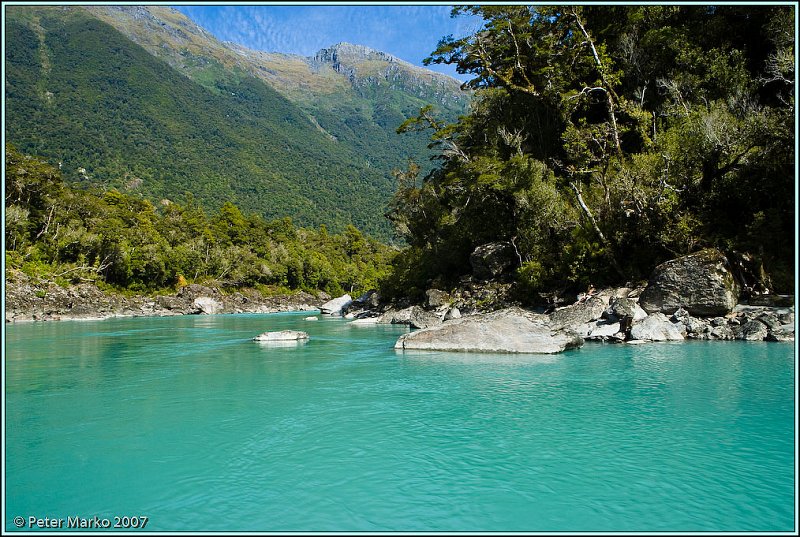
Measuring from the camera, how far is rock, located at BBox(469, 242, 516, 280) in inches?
1315

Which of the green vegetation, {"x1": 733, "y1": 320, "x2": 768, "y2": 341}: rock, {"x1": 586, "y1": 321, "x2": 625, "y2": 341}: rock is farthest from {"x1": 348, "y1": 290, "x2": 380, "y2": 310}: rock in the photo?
{"x1": 733, "y1": 320, "x2": 768, "y2": 341}: rock

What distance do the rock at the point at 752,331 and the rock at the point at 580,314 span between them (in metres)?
5.38

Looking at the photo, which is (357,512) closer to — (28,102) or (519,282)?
(519,282)

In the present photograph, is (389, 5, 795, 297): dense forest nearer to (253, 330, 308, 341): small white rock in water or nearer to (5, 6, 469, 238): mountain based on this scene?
(253, 330, 308, 341): small white rock in water

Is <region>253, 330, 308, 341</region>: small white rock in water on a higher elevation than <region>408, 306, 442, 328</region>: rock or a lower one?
lower

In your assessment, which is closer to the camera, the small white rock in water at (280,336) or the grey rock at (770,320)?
the grey rock at (770,320)

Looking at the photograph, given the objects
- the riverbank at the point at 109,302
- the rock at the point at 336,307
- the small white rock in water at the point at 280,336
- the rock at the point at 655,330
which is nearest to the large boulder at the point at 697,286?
the rock at the point at 655,330

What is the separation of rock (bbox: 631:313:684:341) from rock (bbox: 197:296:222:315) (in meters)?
58.8

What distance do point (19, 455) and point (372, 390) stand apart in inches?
283

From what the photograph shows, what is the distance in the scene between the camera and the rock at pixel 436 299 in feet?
115

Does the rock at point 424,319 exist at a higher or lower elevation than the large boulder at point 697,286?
lower

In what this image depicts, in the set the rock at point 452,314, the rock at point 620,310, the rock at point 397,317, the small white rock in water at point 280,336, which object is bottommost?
the small white rock in water at point 280,336

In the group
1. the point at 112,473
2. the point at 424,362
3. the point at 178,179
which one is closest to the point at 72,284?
the point at 424,362

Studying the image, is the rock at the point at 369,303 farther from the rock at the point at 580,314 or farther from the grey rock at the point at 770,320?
the grey rock at the point at 770,320
